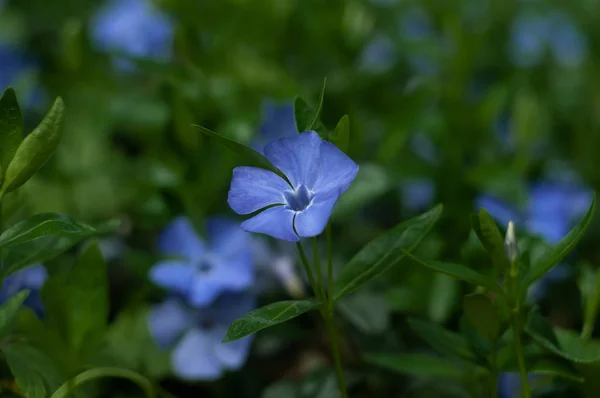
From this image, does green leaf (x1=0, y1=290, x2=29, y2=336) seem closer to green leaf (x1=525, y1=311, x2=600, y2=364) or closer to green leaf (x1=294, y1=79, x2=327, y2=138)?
green leaf (x1=294, y1=79, x2=327, y2=138)

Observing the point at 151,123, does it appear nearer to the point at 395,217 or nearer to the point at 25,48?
the point at 395,217

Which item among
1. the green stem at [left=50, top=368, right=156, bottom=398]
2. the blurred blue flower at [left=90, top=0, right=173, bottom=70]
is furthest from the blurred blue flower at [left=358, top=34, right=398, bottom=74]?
the green stem at [left=50, top=368, right=156, bottom=398]

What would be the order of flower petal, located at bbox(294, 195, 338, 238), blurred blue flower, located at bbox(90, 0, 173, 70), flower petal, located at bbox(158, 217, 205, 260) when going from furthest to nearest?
blurred blue flower, located at bbox(90, 0, 173, 70), flower petal, located at bbox(158, 217, 205, 260), flower petal, located at bbox(294, 195, 338, 238)

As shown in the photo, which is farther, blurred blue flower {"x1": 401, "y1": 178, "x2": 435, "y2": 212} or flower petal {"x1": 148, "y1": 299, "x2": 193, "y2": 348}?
blurred blue flower {"x1": 401, "y1": 178, "x2": 435, "y2": 212}

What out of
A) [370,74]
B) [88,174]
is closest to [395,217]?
[370,74]

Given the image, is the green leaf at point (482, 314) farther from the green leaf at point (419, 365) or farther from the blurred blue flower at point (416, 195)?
the blurred blue flower at point (416, 195)
